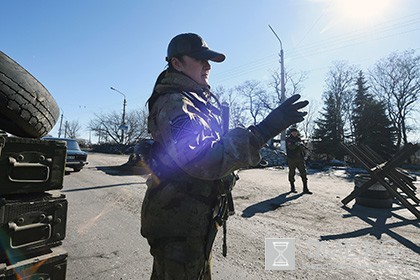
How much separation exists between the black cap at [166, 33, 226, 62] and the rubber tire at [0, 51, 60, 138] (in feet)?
3.28

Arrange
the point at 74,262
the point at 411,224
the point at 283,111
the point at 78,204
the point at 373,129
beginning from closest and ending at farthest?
the point at 283,111, the point at 74,262, the point at 411,224, the point at 78,204, the point at 373,129

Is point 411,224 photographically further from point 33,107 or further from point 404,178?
point 33,107

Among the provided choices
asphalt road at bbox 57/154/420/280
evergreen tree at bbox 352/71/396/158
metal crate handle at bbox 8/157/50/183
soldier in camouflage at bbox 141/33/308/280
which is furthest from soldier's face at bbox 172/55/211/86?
evergreen tree at bbox 352/71/396/158

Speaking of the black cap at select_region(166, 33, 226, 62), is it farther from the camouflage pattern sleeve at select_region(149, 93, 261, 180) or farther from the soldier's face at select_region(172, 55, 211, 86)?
the camouflage pattern sleeve at select_region(149, 93, 261, 180)

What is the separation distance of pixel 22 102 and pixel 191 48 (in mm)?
1211

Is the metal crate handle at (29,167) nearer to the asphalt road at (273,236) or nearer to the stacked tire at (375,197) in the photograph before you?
the asphalt road at (273,236)

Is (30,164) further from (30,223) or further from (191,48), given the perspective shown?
(191,48)

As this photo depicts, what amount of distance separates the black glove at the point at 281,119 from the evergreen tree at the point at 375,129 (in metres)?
30.6

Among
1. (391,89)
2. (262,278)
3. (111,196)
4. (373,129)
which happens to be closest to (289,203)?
(262,278)

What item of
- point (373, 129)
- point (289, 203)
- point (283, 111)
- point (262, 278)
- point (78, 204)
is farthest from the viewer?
point (373, 129)

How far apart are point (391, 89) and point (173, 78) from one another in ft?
130

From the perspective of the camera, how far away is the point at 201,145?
1.25 m

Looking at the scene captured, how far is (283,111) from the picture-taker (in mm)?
1489

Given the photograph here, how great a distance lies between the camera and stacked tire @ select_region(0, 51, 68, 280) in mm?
1434
